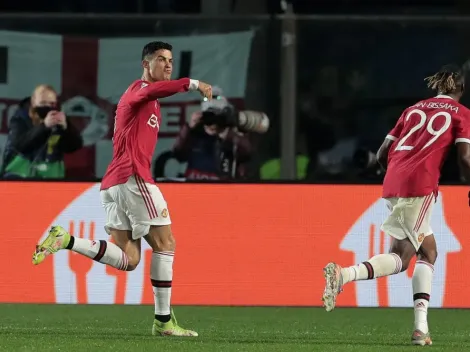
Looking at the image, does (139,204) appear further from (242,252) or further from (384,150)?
(242,252)

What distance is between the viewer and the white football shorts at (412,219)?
966 cm

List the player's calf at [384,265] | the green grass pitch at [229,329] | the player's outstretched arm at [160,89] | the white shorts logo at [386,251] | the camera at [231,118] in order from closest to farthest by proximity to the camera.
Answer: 1. the green grass pitch at [229,329]
2. the player's outstretched arm at [160,89]
3. the player's calf at [384,265]
4. the white shorts logo at [386,251]
5. the camera at [231,118]

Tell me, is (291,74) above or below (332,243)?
above

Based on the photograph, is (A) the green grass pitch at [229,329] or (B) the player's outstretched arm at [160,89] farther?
(B) the player's outstretched arm at [160,89]

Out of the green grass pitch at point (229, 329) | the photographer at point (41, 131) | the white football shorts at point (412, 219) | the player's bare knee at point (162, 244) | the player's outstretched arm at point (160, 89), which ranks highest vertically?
the photographer at point (41, 131)

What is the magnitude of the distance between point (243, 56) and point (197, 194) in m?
1.39

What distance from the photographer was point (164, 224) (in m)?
9.88

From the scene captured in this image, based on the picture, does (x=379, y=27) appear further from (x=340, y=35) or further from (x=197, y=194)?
(x=197, y=194)

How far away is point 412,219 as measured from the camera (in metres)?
9.66

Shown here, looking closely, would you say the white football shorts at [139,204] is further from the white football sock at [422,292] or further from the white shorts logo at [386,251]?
the white shorts logo at [386,251]

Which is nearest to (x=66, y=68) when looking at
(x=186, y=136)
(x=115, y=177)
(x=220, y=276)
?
(x=186, y=136)

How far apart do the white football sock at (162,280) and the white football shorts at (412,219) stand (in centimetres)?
143

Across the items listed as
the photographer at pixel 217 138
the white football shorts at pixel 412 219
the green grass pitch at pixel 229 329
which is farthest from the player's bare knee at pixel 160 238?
the photographer at pixel 217 138

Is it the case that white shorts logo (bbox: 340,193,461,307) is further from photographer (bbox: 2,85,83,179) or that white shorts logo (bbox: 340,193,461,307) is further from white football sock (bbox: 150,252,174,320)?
white football sock (bbox: 150,252,174,320)
